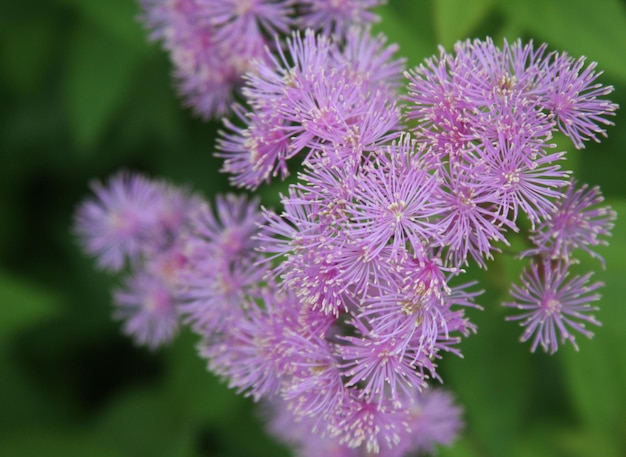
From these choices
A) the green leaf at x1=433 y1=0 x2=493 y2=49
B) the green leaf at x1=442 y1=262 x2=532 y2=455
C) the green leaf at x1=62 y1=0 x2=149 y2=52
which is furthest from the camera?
the green leaf at x1=62 y1=0 x2=149 y2=52

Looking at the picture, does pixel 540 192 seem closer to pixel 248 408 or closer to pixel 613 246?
pixel 613 246

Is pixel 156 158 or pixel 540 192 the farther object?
pixel 156 158

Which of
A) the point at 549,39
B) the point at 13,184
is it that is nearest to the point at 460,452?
the point at 549,39

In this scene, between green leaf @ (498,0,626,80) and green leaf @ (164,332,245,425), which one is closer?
green leaf @ (498,0,626,80)

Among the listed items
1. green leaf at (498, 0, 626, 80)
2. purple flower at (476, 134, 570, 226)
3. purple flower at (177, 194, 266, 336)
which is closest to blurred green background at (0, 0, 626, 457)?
green leaf at (498, 0, 626, 80)

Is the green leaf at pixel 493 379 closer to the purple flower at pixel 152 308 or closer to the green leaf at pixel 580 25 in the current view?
the green leaf at pixel 580 25

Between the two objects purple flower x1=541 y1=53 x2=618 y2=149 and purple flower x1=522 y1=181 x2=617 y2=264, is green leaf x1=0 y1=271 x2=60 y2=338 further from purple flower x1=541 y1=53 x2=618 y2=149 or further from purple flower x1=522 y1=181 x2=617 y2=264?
purple flower x1=541 y1=53 x2=618 y2=149

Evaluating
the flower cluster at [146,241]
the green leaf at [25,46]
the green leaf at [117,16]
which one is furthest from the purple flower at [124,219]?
the green leaf at [25,46]
